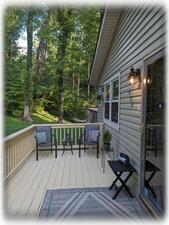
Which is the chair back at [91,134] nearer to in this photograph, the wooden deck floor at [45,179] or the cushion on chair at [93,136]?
the cushion on chair at [93,136]

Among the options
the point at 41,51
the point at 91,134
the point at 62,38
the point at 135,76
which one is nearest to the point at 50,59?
the point at 41,51

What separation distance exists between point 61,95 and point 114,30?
7.90 m

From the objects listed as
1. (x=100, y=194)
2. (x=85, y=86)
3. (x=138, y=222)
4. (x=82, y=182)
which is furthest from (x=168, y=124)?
(x=85, y=86)

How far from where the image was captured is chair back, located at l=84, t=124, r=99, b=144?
6456 millimetres

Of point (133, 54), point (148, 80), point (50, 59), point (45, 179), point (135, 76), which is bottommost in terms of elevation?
point (45, 179)

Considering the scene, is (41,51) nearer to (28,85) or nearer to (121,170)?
(28,85)

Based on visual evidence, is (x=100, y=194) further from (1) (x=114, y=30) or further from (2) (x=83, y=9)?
(2) (x=83, y=9)

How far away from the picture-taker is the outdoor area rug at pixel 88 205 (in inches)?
117

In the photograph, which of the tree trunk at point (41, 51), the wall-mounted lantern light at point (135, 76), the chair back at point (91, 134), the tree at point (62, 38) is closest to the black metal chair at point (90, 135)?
the chair back at point (91, 134)

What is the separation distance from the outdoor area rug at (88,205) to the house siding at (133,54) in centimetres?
48

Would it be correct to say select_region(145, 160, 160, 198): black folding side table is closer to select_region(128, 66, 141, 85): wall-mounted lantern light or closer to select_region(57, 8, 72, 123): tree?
select_region(128, 66, 141, 85): wall-mounted lantern light

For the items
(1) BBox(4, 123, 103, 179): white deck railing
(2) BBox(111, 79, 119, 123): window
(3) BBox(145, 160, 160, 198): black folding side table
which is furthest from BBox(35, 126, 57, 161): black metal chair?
(3) BBox(145, 160, 160, 198): black folding side table

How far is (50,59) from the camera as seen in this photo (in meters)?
14.6

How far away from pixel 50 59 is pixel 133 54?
11.2 meters
